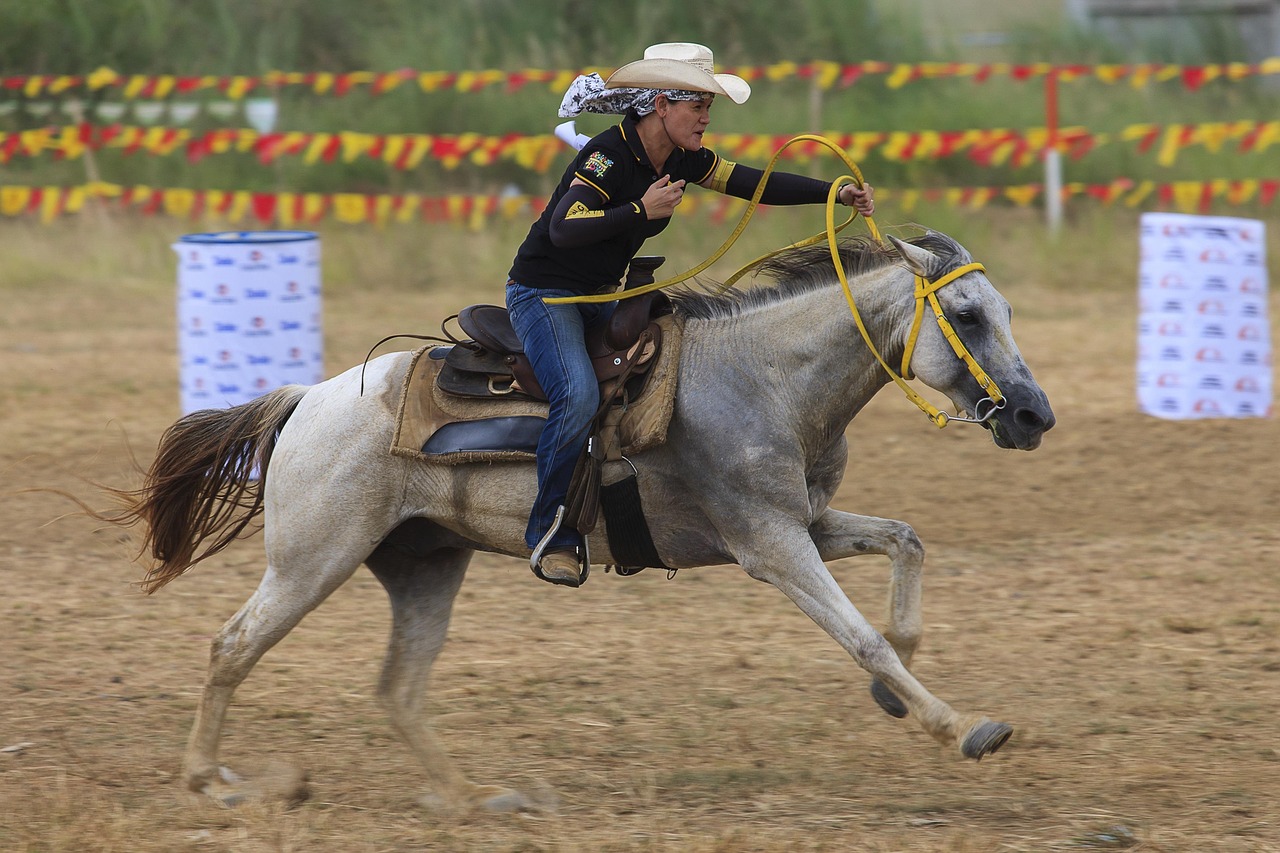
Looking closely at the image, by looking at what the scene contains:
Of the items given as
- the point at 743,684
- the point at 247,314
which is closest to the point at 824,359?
the point at 743,684

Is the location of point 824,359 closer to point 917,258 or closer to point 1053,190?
point 917,258

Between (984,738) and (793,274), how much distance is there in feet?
5.45

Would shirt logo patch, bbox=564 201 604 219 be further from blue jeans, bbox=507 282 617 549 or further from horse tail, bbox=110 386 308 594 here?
horse tail, bbox=110 386 308 594

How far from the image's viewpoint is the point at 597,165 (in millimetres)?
4672

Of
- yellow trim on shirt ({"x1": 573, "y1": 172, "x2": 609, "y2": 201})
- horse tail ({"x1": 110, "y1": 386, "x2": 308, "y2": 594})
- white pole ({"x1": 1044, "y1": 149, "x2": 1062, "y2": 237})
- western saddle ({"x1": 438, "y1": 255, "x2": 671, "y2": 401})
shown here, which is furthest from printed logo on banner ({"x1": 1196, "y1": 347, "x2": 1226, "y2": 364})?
horse tail ({"x1": 110, "y1": 386, "x2": 308, "y2": 594})

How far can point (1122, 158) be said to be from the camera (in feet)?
57.7

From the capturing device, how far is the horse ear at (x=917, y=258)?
467 cm

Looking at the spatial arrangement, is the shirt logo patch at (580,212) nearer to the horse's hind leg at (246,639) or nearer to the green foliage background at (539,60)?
the horse's hind leg at (246,639)

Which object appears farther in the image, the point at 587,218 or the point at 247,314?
the point at 247,314

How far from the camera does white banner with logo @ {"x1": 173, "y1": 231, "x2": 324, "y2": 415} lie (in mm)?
9188

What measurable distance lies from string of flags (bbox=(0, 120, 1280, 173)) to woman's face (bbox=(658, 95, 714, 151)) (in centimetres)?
1084

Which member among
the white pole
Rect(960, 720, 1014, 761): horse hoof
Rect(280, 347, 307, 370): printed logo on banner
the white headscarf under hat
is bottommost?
Rect(960, 720, 1014, 761): horse hoof

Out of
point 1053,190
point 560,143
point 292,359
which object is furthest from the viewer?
point 560,143

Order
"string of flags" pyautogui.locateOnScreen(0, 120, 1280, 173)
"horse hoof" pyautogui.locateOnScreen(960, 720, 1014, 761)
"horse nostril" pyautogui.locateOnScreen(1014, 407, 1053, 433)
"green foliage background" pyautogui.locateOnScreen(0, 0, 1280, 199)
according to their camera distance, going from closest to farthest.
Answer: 1. "horse hoof" pyautogui.locateOnScreen(960, 720, 1014, 761)
2. "horse nostril" pyautogui.locateOnScreen(1014, 407, 1053, 433)
3. "string of flags" pyautogui.locateOnScreen(0, 120, 1280, 173)
4. "green foliage background" pyautogui.locateOnScreen(0, 0, 1280, 199)
